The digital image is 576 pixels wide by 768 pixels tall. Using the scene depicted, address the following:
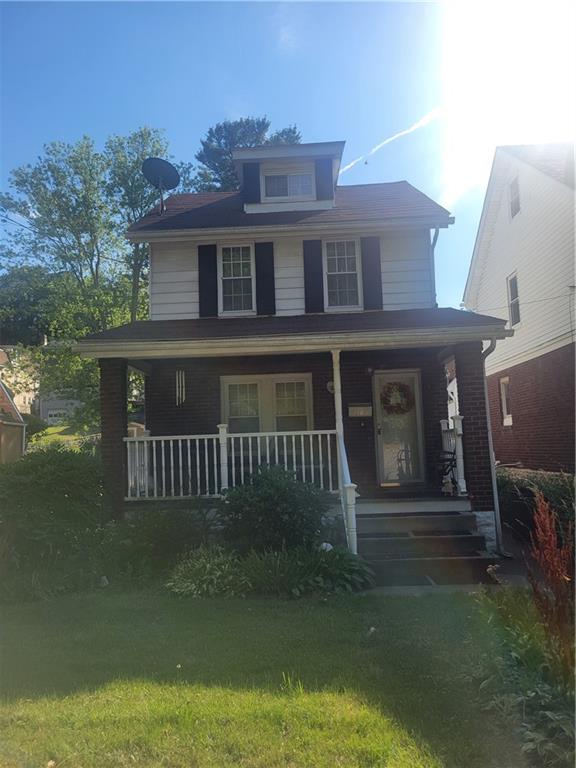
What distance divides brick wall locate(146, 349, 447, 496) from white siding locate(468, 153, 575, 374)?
4.39 m

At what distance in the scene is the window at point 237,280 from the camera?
10219 millimetres

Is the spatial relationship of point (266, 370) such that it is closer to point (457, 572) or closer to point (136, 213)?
point (457, 572)

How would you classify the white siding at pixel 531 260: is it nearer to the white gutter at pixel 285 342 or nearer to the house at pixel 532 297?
the house at pixel 532 297

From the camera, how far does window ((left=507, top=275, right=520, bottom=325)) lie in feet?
48.6

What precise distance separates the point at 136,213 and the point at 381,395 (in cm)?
1628

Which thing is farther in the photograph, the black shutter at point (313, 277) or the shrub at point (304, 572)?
the black shutter at point (313, 277)

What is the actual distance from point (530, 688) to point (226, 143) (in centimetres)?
3031

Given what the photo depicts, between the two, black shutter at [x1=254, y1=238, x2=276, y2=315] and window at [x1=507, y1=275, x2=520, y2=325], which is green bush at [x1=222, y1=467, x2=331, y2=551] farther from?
window at [x1=507, y1=275, x2=520, y2=325]

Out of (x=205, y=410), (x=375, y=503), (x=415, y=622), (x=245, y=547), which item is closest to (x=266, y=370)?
(x=205, y=410)

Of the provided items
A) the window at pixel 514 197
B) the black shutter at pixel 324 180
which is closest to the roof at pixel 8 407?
the black shutter at pixel 324 180

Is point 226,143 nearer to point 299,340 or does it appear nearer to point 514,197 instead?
point 514,197

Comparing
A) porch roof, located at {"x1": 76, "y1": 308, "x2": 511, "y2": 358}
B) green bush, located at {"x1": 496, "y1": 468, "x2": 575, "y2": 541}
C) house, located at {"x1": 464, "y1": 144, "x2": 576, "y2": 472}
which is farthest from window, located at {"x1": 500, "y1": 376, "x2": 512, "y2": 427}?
porch roof, located at {"x1": 76, "y1": 308, "x2": 511, "y2": 358}

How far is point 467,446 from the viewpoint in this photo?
808 centimetres

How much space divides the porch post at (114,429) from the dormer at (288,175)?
473cm
